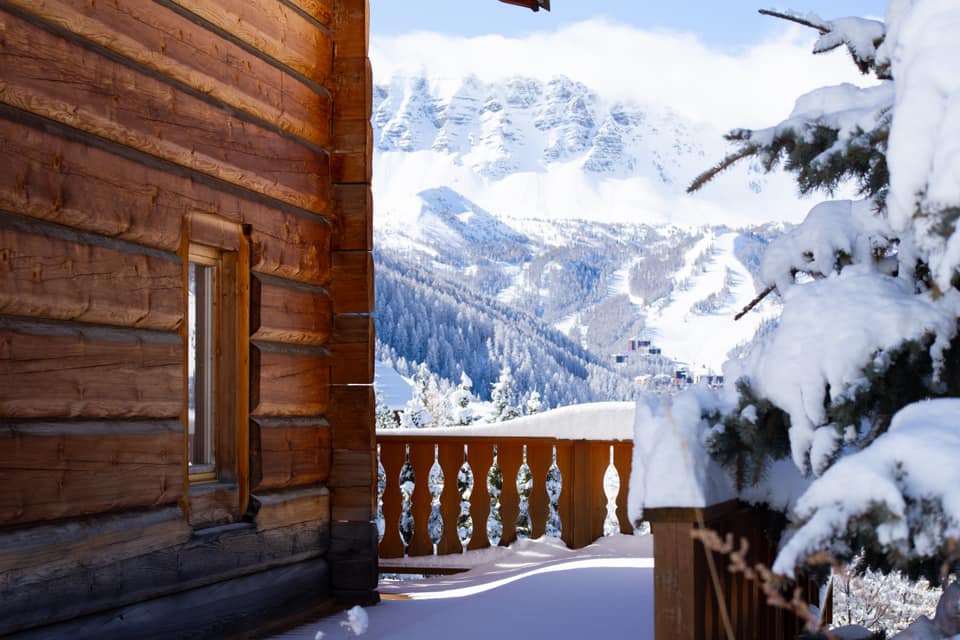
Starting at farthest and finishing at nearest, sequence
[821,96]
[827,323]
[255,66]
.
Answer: [255,66] → [821,96] → [827,323]

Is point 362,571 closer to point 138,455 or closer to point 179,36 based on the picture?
point 138,455

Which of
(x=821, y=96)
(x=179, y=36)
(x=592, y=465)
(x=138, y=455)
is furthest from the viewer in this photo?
(x=592, y=465)

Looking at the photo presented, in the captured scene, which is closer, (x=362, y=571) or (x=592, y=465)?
(x=362, y=571)

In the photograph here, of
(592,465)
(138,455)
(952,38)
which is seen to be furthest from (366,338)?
(952,38)

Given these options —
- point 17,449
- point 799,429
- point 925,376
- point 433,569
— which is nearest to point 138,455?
point 17,449

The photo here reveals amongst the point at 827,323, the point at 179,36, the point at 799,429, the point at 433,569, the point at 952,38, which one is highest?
the point at 179,36

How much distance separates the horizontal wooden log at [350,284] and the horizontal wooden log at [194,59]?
64 cm

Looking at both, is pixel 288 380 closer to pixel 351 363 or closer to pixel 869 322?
pixel 351 363

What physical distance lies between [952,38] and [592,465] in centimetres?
534

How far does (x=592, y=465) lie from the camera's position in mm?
7781

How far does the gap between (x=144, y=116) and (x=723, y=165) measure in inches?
90.4

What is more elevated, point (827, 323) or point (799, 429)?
point (827, 323)

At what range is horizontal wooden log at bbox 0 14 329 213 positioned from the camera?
11.9ft

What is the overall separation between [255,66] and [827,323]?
10.8 ft
